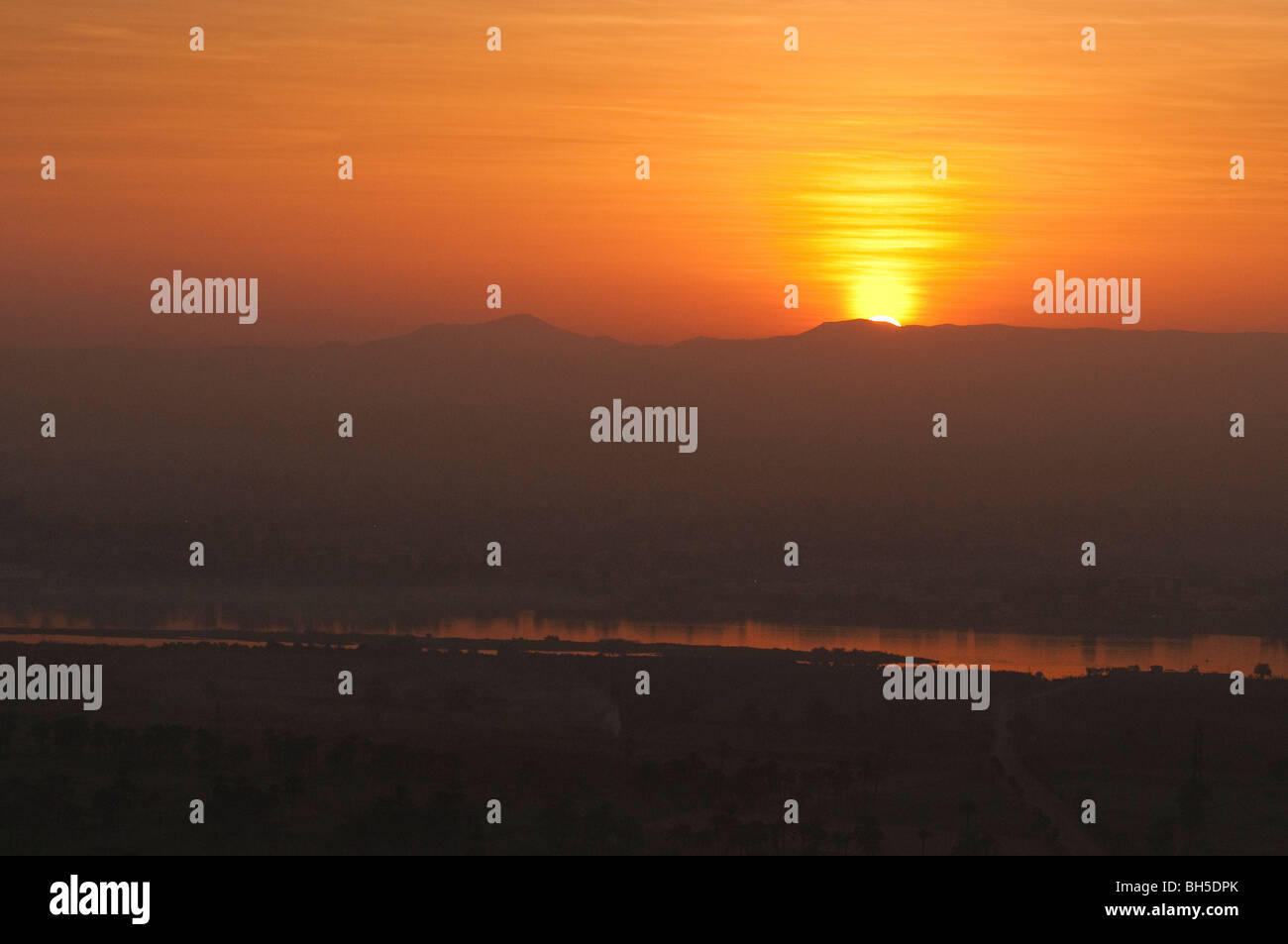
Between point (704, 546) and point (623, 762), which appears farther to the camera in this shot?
point (704, 546)

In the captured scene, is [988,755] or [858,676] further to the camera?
[858,676]

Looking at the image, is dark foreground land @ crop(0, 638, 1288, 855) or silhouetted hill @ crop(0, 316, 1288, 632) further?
silhouetted hill @ crop(0, 316, 1288, 632)

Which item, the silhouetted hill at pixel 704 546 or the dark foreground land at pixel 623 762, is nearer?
the dark foreground land at pixel 623 762

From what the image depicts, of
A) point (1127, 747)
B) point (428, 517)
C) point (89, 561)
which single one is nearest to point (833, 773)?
point (1127, 747)

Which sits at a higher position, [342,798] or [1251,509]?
[1251,509]

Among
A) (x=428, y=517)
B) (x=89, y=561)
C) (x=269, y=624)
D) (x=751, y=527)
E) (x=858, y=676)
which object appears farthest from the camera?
(x=428, y=517)
